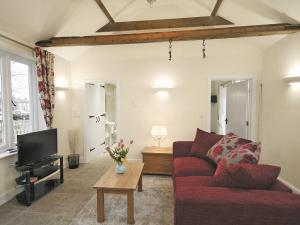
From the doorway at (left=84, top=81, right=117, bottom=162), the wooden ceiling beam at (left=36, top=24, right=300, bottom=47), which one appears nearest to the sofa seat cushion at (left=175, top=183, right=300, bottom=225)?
the wooden ceiling beam at (left=36, top=24, right=300, bottom=47)

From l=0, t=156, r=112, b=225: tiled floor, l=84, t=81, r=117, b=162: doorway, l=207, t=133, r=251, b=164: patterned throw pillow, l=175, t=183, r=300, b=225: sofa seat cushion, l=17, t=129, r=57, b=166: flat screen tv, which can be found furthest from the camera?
l=84, t=81, r=117, b=162: doorway

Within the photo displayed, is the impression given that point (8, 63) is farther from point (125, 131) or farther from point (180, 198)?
point (180, 198)

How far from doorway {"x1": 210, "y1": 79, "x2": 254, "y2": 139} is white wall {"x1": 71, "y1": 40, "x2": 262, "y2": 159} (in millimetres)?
444

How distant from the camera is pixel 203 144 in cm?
331

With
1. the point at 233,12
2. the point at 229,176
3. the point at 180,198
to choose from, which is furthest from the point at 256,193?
the point at 233,12

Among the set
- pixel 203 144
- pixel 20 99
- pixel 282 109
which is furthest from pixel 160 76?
pixel 20 99

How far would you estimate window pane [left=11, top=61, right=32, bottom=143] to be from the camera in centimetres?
320

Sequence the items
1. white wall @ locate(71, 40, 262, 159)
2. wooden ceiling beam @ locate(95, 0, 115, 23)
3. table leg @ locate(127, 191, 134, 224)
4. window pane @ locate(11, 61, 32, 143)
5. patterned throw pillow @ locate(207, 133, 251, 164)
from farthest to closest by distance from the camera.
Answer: white wall @ locate(71, 40, 262, 159)
window pane @ locate(11, 61, 32, 143)
wooden ceiling beam @ locate(95, 0, 115, 23)
patterned throw pillow @ locate(207, 133, 251, 164)
table leg @ locate(127, 191, 134, 224)

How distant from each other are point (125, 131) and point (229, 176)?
314cm

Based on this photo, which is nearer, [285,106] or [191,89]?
[285,106]

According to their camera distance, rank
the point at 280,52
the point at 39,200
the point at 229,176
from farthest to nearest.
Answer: the point at 280,52 → the point at 39,200 → the point at 229,176

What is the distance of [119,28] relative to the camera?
3889mm

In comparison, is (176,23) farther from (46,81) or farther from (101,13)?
(46,81)

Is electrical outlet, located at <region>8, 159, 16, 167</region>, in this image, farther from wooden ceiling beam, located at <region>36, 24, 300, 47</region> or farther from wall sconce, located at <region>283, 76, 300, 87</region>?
wall sconce, located at <region>283, 76, 300, 87</region>
